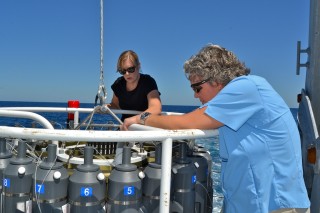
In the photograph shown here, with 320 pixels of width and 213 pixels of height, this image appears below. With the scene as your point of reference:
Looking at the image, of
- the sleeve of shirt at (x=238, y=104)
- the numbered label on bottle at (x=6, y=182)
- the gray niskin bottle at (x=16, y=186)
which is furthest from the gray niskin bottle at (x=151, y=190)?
the numbered label on bottle at (x=6, y=182)

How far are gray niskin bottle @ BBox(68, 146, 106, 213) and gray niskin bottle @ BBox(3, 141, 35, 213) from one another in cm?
25

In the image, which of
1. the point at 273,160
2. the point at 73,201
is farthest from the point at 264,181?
the point at 73,201

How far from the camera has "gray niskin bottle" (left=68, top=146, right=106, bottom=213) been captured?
72.3 inches

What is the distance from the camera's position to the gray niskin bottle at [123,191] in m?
1.88

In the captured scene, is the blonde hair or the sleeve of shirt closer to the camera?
the sleeve of shirt

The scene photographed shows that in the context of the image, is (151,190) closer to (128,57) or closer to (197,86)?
(197,86)

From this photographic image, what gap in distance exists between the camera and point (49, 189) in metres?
1.81

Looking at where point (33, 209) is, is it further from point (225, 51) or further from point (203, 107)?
point (225, 51)

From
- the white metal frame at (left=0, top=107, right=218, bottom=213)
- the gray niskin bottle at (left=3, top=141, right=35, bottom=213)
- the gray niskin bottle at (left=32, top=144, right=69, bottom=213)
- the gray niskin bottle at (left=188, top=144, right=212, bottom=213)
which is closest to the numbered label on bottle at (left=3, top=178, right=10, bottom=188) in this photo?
the gray niskin bottle at (left=3, top=141, right=35, bottom=213)

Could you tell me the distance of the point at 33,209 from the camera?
188cm

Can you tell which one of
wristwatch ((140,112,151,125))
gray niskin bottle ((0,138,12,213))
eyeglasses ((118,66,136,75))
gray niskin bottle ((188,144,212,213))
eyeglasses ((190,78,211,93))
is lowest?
gray niskin bottle ((188,144,212,213))

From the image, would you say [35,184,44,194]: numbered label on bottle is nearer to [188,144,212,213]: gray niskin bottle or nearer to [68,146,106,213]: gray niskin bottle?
[68,146,106,213]: gray niskin bottle

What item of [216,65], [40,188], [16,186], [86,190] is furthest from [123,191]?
[216,65]

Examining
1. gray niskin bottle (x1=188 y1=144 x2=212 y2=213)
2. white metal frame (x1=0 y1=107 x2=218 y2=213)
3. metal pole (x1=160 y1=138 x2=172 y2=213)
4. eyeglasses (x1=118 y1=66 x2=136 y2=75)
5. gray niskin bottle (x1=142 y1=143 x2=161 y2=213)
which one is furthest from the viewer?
eyeglasses (x1=118 y1=66 x2=136 y2=75)
